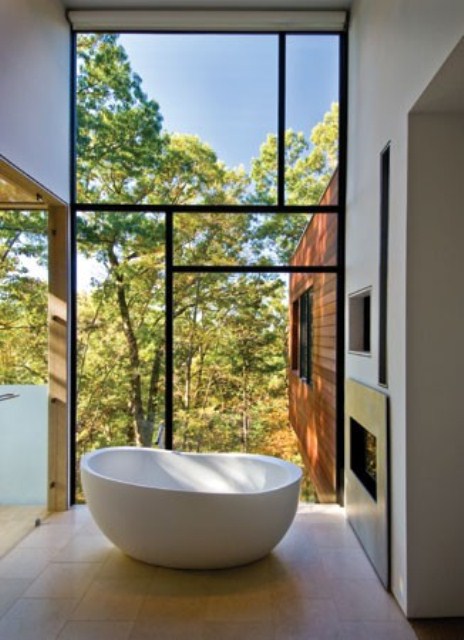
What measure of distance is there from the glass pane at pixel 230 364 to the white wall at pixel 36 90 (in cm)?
138

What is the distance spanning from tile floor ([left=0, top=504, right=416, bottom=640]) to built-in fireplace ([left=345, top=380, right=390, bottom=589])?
0.56ft

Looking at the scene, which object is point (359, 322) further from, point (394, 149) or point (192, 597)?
point (192, 597)

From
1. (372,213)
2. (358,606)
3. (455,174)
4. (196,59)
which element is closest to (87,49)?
(196,59)

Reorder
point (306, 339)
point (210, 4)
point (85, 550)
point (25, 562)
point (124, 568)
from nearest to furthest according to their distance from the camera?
point (124, 568), point (25, 562), point (85, 550), point (210, 4), point (306, 339)

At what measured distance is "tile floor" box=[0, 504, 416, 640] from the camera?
7.70 feet

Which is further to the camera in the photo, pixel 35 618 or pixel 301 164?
pixel 301 164

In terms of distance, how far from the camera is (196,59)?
4051mm

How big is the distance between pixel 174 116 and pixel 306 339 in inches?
88.3

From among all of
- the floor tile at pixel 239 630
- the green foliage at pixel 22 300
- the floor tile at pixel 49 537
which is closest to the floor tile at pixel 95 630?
the floor tile at pixel 239 630

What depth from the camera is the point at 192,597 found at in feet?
8.60

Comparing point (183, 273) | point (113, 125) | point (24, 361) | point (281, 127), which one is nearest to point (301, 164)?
point (281, 127)

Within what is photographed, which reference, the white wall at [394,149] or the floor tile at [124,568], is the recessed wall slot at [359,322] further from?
the floor tile at [124,568]

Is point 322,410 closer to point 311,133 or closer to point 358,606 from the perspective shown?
point 358,606

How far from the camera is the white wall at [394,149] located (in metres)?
2.20
